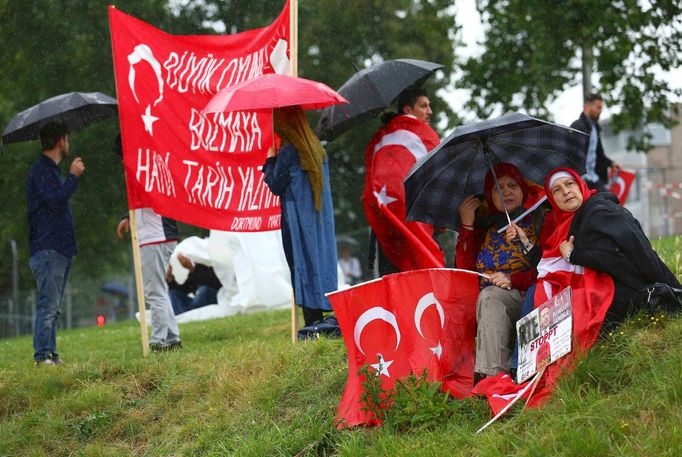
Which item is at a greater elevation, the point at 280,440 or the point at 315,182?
the point at 315,182

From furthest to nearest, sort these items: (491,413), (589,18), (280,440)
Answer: (589,18) → (280,440) → (491,413)

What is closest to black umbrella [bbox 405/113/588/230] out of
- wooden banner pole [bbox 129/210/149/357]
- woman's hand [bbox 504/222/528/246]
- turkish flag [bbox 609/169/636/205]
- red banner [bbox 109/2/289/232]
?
woman's hand [bbox 504/222/528/246]

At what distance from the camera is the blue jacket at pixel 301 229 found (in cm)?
914

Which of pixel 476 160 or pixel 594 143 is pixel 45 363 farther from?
pixel 594 143

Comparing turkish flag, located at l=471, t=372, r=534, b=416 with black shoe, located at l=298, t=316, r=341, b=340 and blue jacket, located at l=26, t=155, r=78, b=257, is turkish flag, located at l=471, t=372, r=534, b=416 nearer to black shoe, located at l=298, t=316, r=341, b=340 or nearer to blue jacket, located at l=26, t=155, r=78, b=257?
black shoe, located at l=298, t=316, r=341, b=340

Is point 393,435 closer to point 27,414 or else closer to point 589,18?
point 27,414

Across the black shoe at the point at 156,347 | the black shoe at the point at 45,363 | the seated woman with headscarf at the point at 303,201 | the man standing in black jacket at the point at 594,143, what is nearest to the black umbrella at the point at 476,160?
the seated woman with headscarf at the point at 303,201

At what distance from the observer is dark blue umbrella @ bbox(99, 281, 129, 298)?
28891mm

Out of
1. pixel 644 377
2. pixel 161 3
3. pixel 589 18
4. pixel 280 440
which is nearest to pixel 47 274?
pixel 280 440

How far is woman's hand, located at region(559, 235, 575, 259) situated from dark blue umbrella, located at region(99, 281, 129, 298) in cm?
2358

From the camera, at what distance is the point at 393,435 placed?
630cm

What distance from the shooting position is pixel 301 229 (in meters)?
9.22

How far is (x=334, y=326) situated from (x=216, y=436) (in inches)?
79.9

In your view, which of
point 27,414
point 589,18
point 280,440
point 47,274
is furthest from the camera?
point 589,18
